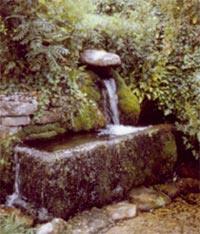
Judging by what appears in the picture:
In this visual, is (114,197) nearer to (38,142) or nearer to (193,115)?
(38,142)

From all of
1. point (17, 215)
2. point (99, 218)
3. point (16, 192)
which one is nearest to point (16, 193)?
point (16, 192)

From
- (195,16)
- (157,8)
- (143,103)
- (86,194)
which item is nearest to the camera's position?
(195,16)

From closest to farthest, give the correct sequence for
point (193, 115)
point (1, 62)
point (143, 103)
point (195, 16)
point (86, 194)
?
point (195, 16)
point (86, 194)
point (1, 62)
point (193, 115)
point (143, 103)

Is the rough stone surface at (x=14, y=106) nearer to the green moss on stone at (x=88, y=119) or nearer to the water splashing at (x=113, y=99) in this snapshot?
the green moss on stone at (x=88, y=119)

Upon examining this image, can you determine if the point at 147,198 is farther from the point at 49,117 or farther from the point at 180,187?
the point at 49,117

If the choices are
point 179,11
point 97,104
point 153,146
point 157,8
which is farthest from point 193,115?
point 157,8

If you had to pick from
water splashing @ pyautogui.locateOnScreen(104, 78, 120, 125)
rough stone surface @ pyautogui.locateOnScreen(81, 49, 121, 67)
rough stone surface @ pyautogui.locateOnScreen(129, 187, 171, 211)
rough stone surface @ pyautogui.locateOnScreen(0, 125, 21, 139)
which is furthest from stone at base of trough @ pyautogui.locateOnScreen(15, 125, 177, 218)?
rough stone surface @ pyautogui.locateOnScreen(81, 49, 121, 67)

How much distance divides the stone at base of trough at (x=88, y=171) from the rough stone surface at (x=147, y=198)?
11 cm

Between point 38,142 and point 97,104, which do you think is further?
point 97,104

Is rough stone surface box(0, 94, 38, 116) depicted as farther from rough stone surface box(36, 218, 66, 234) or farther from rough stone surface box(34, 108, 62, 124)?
rough stone surface box(36, 218, 66, 234)

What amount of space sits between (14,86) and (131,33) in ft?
8.58

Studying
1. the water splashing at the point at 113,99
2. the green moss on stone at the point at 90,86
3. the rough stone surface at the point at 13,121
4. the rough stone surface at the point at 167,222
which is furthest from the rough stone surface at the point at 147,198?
the rough stone surface at the point at 13,121

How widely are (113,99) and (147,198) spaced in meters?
1.81

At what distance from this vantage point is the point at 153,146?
21.3 feet
